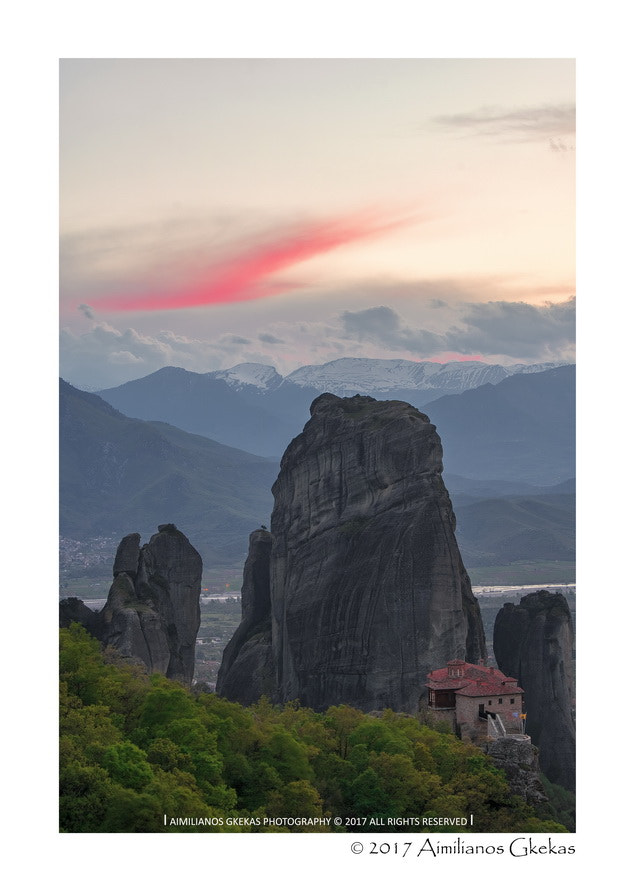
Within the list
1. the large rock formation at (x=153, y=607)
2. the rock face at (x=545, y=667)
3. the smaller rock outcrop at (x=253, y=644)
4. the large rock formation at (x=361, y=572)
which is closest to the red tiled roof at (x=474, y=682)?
the large rock formation at (x=361, y=572)

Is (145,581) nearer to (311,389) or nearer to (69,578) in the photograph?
Result: (311,389)

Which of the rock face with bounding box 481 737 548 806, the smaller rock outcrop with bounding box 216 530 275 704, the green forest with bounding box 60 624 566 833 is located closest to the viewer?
the green forest with bounding box 60 624 566 833

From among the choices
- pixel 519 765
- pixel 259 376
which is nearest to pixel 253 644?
pixel 519 765

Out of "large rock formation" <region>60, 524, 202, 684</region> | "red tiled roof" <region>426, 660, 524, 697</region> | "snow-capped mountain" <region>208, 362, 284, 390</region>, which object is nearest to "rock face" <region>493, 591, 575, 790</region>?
"large rock formation" <region>60, 524, 202, 684</region>

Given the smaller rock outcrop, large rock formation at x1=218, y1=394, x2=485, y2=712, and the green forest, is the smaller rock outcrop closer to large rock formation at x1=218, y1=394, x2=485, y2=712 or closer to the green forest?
large rock formation at x1=218, y1=394, x2=485, y2=712

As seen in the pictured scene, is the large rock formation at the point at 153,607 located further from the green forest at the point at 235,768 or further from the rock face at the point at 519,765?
the rock face at the point at 519,765

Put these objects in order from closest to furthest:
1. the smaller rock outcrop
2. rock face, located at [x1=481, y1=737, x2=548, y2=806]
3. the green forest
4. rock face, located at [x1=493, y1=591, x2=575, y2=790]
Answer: the green forest, rock face, located at [x1=481, y1=737, x2=548, y2=806], rock face, located at [x1=493, y1=591, x2=575, y2=790], the smaller rock outcrop
